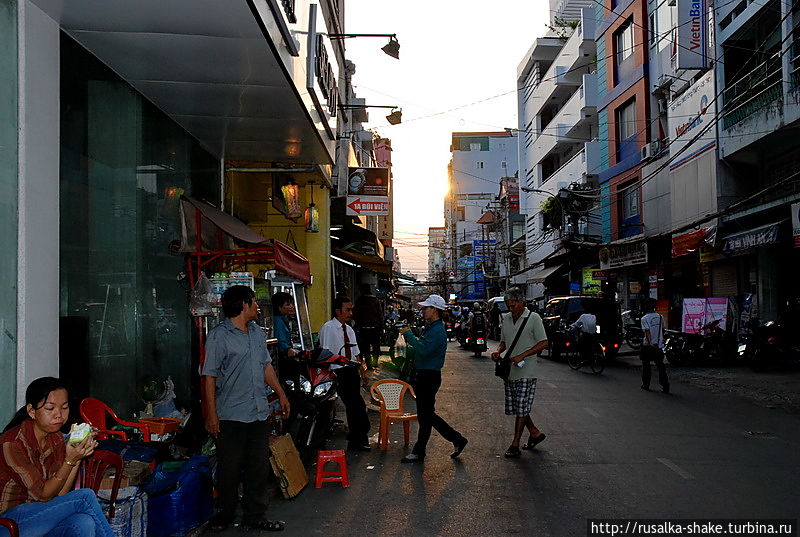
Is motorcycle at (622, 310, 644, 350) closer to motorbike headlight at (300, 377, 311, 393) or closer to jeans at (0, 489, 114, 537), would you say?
motorbike headlight at (300, 377, 311, 393)

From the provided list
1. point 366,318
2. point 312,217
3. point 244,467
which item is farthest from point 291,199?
point 244,467

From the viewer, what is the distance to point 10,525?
11.7ft

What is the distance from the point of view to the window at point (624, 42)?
Answer: 99.5 ft

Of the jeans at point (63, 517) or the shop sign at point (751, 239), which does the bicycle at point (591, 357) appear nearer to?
the shop sign at point (751, 239)

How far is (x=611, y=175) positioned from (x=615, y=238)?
2775 millimetres

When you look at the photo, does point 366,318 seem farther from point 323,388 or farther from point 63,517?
Result: point 63,517

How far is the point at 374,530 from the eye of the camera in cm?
564

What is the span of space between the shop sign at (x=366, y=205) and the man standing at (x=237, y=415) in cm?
1485

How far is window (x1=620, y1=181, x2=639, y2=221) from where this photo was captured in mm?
30016

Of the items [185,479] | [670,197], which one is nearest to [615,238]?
[670,197]

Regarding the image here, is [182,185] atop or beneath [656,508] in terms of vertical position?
atop

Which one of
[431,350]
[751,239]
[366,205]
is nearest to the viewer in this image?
[431,350]

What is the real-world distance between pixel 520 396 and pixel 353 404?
6.66 ft

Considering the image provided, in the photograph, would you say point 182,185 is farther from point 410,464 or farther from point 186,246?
point 410,464
